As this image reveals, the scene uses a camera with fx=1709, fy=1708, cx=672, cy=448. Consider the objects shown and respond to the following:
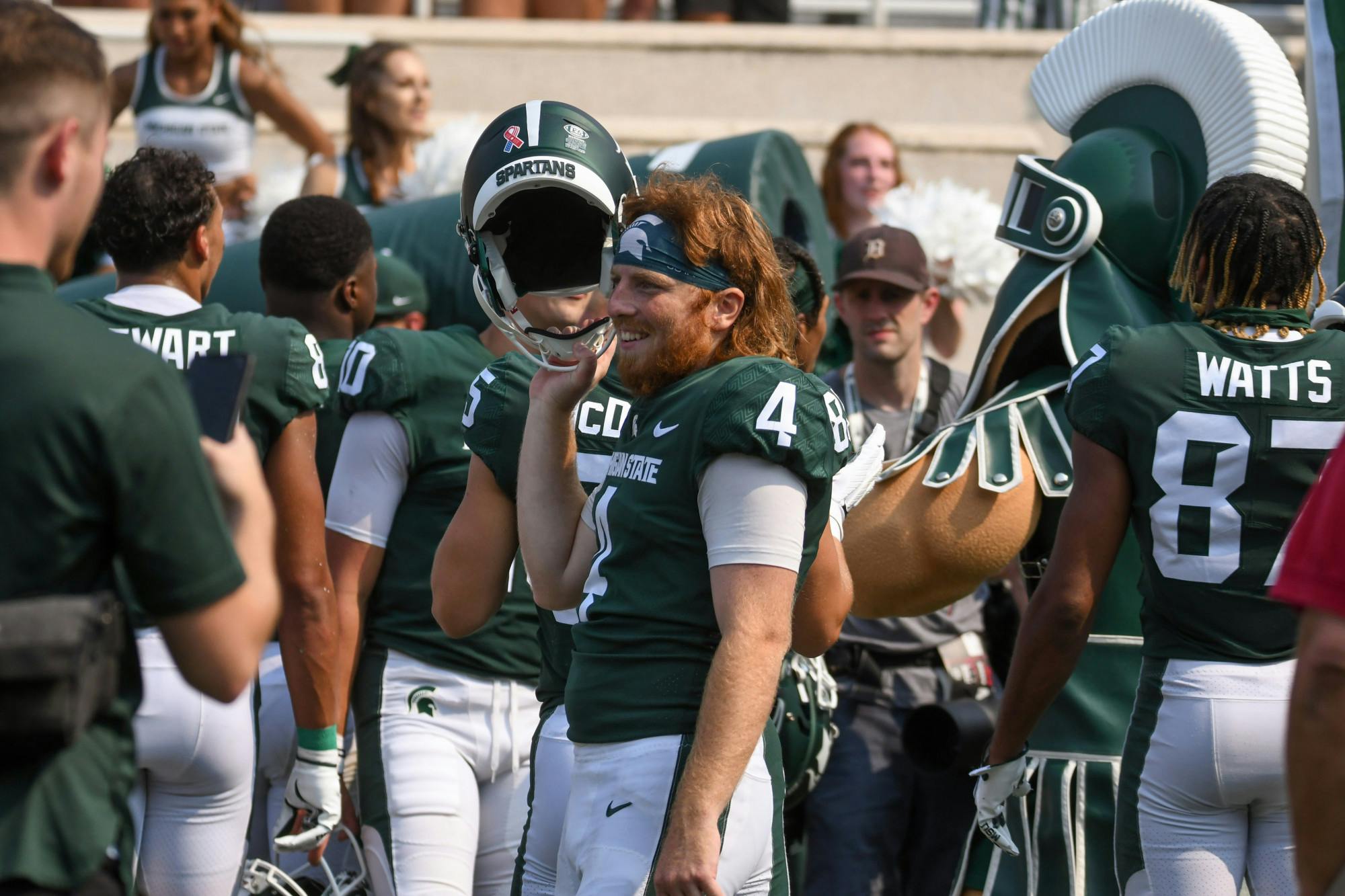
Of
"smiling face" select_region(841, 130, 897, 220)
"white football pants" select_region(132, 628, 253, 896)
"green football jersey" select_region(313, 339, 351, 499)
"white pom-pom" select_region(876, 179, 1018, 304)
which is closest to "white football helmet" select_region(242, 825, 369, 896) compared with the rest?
"white football pants" select_region(132, 628, 253, 896)

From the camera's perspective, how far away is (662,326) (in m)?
2.82

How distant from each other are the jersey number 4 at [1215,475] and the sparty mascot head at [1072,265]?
0.63 meters

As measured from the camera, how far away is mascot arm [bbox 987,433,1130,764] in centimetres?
338

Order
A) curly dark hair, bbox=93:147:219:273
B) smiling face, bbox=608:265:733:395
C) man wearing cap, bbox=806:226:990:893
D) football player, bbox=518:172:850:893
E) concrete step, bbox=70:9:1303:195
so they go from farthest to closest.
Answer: concrete step, bbox=70:9:1303:195 < man wearing cap, bbox=806:226:990:893 < curly dark hair, bbox=93:147:219:273 < smiling face, bbox=608:265:733:395 < football player, bbox=518:172:850:893

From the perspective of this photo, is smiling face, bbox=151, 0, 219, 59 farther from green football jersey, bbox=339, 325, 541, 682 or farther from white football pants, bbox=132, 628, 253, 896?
white football pants, bbox=132, 628, 253, 896

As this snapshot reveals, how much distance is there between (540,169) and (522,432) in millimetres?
498

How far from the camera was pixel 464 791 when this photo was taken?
12.3ft

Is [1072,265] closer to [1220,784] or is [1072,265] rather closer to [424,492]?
[1220,784]

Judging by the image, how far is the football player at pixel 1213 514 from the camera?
321cm

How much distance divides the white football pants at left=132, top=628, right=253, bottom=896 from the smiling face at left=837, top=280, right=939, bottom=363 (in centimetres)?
253

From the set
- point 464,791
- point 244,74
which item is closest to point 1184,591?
point 464,791

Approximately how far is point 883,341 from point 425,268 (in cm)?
158

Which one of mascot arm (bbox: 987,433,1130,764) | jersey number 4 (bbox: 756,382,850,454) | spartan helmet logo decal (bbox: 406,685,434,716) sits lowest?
spartan helmet logo decal (bbox: 406,685,434,716)

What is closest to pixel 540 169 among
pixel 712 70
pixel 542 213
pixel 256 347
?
pixel 542 213
